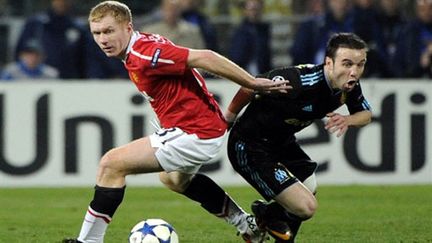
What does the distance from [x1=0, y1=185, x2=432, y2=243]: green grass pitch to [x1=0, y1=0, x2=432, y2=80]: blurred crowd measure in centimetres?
237

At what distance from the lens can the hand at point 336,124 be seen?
27.0ft

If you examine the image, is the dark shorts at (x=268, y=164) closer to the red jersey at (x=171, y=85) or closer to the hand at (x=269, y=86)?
the red jersey at (x=171, y=85)

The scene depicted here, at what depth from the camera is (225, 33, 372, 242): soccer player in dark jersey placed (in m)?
8.38

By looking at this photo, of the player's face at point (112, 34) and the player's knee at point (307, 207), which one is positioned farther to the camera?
the player's knee at point (307, 207)

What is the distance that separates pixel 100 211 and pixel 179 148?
693 millimetres

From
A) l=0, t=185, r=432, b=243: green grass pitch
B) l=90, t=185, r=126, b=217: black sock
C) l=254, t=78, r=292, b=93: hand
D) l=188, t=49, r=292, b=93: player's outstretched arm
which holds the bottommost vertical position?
l=0, t=185, r=432, b=243: green grass pitch

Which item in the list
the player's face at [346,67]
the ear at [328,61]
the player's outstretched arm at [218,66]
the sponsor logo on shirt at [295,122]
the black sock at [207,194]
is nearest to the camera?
the player's outstretched arm at [218,66]

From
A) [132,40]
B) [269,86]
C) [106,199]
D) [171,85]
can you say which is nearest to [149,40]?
[132,40]

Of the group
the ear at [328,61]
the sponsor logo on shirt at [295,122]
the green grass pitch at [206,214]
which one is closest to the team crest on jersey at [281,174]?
the sponsor logo on shirt at [295,122]

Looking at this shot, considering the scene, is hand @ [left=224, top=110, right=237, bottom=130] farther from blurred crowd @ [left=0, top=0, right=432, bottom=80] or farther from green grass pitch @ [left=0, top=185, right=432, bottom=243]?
blurred crowd @ [left=0, top=0, right=432, bottom=80]

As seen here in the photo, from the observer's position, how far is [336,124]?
326 inches

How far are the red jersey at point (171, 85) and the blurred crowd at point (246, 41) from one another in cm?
758

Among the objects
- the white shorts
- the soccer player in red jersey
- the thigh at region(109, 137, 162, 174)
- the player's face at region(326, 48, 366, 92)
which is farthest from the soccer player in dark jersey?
the thigh at region(109, 137, 162, 174)

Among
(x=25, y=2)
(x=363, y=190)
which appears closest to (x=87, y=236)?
(x=363, y=190)
